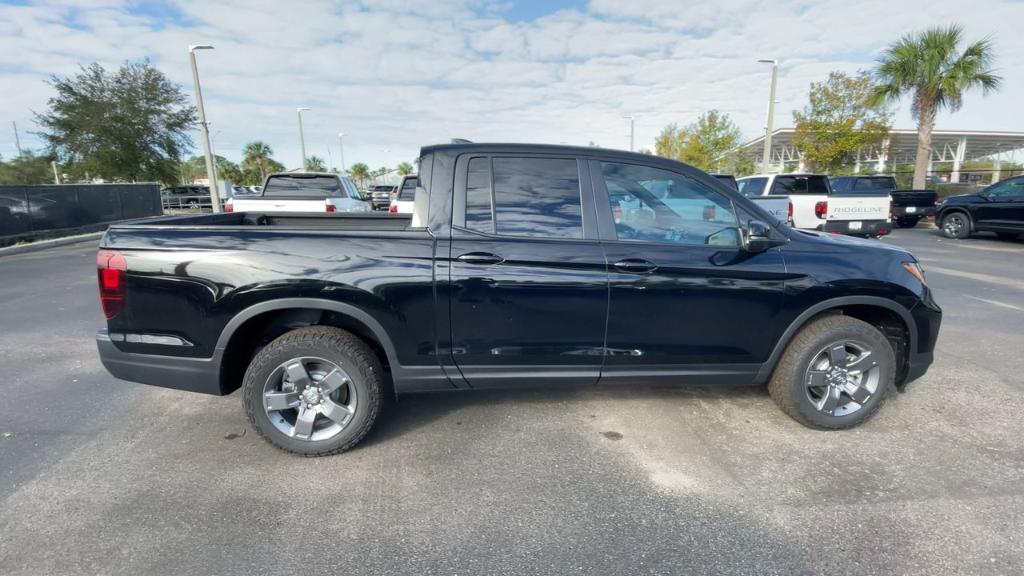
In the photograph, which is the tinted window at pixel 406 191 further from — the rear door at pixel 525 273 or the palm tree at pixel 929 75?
the palm tree at pixel 929 75

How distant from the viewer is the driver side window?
10.1ft

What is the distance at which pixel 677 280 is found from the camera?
299 cm

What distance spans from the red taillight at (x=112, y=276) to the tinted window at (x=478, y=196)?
77.7 inches

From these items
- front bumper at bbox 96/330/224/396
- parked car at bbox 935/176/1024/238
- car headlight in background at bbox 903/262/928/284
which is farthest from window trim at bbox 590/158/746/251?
parked car at bbox 935/176/1024/238

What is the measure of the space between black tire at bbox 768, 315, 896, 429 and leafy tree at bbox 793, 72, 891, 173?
2161 cm

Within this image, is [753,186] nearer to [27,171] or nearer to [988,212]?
[988,212]

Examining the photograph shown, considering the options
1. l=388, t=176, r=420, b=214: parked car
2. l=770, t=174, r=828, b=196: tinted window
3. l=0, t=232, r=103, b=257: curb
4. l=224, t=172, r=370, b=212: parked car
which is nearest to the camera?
l=224, t=172, r=370, b=212: parked car

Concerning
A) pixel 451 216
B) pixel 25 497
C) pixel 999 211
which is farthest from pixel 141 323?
pixel 999 211

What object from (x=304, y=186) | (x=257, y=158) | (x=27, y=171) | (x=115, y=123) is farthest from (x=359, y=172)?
(x=304, y=186)

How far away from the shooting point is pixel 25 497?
2656 millimetres

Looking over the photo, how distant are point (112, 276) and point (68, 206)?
18.0 m

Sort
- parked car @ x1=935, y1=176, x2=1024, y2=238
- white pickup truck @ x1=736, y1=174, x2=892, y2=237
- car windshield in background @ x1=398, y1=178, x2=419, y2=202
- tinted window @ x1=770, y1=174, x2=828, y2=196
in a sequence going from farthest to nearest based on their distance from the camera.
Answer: parked car @ x1=935, y1=176, x2=1024, y2=238 < tinted window @ x1=770, y1=174, x2=828, y2=196 < car windshield in background @ x1=398, y1=178, x2=419, y2=202 < white pickup truck @ x1=736, y1=174, x2=892, y2=237

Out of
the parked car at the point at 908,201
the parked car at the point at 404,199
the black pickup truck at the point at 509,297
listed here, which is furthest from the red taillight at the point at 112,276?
the parked car at the point at 908,201

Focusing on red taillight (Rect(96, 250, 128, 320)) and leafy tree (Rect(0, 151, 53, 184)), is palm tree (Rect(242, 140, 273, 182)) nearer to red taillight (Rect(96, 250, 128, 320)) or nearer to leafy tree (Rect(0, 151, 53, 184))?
leafy tree (Rect(0, 151, 53, 184))
